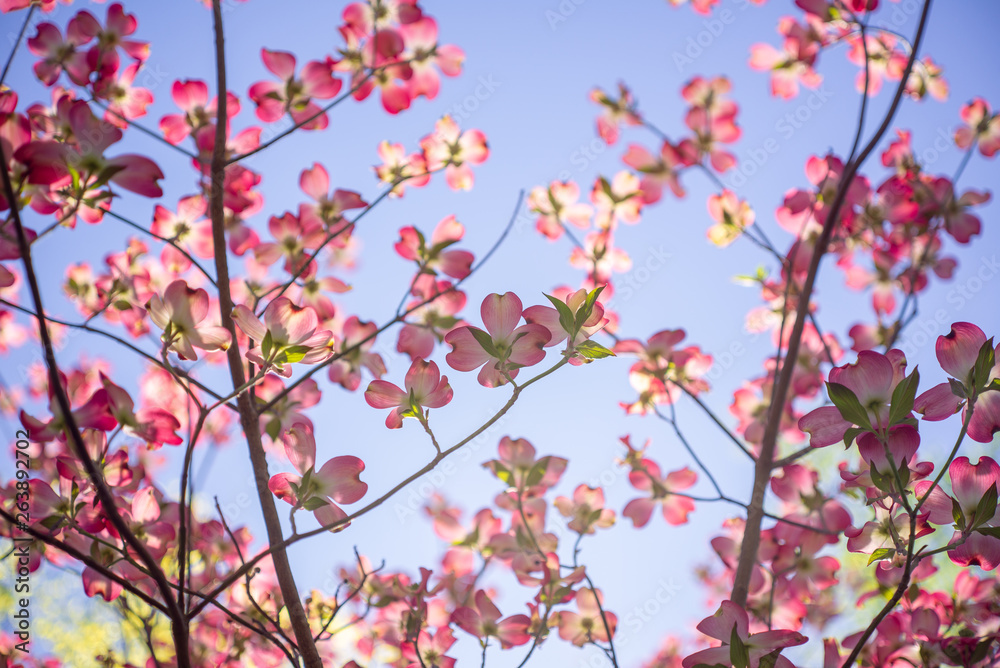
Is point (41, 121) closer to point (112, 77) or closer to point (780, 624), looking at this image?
point (112, 77)

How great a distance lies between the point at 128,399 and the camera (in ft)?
2.46

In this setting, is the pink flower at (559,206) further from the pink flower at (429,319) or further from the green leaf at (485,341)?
the green leaf at (485,341)

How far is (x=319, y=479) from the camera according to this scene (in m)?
0.69

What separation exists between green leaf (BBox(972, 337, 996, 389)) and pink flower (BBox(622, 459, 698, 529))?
27.6 inches

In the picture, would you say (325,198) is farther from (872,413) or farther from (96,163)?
(872,413)

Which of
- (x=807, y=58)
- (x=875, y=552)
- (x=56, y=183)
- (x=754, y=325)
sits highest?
(x=807, y=58)

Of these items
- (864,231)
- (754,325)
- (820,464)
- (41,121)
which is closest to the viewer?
(41,121)

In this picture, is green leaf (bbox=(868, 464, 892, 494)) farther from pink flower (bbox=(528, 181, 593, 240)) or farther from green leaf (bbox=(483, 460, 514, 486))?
pink flower (bbox=(528, 181, 593, 240))

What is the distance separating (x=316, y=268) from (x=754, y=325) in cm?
113

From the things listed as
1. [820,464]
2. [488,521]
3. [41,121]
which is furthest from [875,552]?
[820,464]

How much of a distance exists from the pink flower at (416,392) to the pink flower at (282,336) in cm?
8

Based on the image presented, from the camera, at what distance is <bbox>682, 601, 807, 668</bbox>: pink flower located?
64 centimetres

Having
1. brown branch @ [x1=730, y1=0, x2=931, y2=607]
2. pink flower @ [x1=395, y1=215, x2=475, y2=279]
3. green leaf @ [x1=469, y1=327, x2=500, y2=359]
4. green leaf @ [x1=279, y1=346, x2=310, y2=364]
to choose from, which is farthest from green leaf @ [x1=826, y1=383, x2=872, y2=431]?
pink flower @ [x1=395, y1=215, x2=475, y2=279]

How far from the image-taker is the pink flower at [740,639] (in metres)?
0.64
